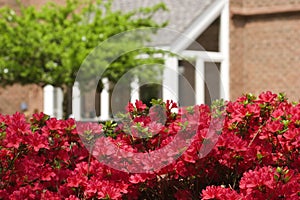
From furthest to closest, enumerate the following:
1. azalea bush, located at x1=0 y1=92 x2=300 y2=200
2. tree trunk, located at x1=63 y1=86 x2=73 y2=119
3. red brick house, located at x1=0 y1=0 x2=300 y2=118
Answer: red brick house, located at x1=0 y1=0 x2=300 y2=118 < tree trunk, located at x1=63 y1=86 x2=73 y2=119 < azalea bush, located at x1=0 y1=92 x2=300 y2=200

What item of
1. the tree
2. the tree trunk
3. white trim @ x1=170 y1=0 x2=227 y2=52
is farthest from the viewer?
white trim @ x1=170 y1=0 x2=227 y2=52

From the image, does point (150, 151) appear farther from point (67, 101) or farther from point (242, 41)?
point (242, 41)

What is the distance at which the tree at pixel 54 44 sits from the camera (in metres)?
17.0

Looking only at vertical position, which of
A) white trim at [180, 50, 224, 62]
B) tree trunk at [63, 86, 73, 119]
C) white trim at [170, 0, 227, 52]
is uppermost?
white trim at [170, 0, 227, 52]

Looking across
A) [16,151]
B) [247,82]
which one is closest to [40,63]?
[247,82]

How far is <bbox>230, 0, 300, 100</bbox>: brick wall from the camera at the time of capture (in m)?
19.1

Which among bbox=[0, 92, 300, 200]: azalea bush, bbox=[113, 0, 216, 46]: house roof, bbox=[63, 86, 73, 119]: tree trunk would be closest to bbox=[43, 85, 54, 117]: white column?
bbox=[63, 86, 73, 119]: tree trunk

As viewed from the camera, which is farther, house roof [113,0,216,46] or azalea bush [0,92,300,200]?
house roof [113,0,216,46]

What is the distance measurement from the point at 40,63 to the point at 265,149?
1376cm

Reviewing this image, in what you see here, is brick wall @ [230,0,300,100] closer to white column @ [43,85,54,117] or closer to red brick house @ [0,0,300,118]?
red brick house @ [0,0,300,118]

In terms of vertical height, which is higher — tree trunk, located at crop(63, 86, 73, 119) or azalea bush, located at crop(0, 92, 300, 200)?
tree trunk, located at crop(63, 86, 73, 119)

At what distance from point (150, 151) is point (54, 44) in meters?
13.2

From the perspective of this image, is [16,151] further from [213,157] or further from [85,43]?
[85,43]

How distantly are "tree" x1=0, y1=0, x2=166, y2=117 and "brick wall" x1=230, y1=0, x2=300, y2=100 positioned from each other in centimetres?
358
